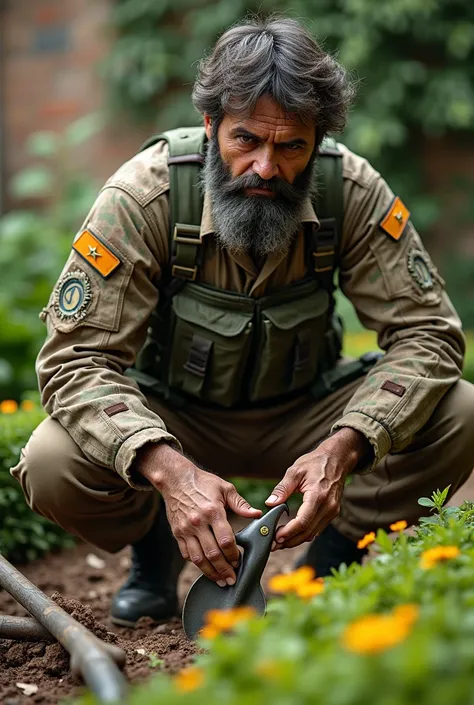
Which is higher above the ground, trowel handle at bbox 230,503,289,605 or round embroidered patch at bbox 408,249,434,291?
round embroidered patch at bbox 408,249,434,291

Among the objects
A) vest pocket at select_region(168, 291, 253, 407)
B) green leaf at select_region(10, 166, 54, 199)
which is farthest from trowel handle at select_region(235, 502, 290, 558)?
green leaf at select_region(10, 166, 54, 199)

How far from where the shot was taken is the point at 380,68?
28.2 feet

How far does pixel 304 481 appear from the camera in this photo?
273cm

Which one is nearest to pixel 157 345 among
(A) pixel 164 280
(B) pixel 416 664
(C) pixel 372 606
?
(A) pixel 164 280

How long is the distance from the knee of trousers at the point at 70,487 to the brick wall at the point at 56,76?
6458mm

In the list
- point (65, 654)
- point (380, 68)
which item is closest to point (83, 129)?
point (380, 68)

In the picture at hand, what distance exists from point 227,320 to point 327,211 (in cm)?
48

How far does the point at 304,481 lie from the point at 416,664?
56.3 inches

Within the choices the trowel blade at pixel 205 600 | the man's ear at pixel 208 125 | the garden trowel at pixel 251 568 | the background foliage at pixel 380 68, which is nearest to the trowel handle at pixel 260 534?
the garden trowel at pixel 251 568

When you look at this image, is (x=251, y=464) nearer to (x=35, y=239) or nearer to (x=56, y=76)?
(x=35, y=239)

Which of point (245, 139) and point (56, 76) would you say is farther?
point (56, 76)

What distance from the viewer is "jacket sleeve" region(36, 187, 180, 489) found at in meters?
2.83

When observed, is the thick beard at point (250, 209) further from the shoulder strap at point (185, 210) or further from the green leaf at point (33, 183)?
the green leaf at point (33, 183)

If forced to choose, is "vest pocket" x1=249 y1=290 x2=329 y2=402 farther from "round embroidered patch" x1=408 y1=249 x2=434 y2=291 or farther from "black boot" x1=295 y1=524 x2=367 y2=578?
"black boot" x1=295 y1=524 x2=367 y2=578
